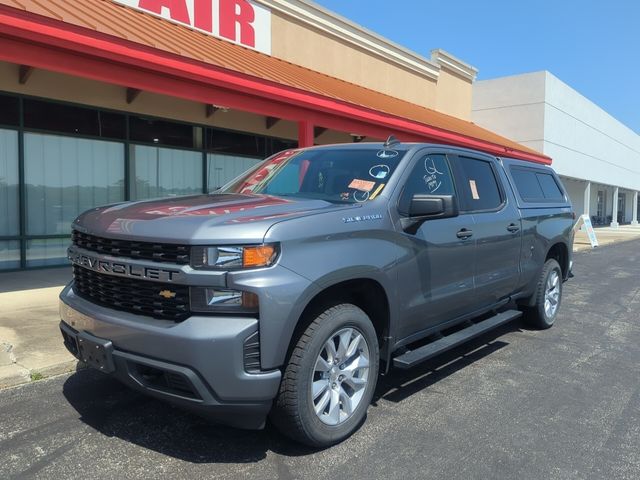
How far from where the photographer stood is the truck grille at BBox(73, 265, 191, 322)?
2959 mm

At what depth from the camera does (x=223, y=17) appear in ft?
37.8

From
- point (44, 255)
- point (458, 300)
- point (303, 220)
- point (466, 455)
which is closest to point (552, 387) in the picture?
point (458, 300)

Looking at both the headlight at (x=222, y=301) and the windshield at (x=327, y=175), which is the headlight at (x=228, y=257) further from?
the windshield at (x=327, y=175)

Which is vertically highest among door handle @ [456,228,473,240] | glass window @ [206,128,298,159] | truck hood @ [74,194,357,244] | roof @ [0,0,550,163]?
roof @ [0,0,550,163]

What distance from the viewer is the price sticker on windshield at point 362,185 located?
398cm

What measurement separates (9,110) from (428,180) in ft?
26.3

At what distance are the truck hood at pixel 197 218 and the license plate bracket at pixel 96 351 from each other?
62 centimetres

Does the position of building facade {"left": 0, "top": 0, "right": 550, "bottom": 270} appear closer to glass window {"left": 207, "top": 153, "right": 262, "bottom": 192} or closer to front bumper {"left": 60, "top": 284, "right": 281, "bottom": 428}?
glass window {"left": 207, "top": 153, "right": 262, "bottom": 192}

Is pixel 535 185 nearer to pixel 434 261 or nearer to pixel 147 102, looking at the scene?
pixel 434 261

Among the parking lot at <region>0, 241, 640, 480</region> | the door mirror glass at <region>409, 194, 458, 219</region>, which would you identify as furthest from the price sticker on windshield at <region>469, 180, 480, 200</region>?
the parking lot at <region>0, 241, 640, 480</region>

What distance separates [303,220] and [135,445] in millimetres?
1748

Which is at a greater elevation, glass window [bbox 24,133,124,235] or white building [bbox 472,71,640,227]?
white building [bbox 472,71,640,227]

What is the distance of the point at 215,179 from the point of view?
41.7 feet

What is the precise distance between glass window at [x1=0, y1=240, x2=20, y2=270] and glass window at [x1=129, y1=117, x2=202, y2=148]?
118 inches
